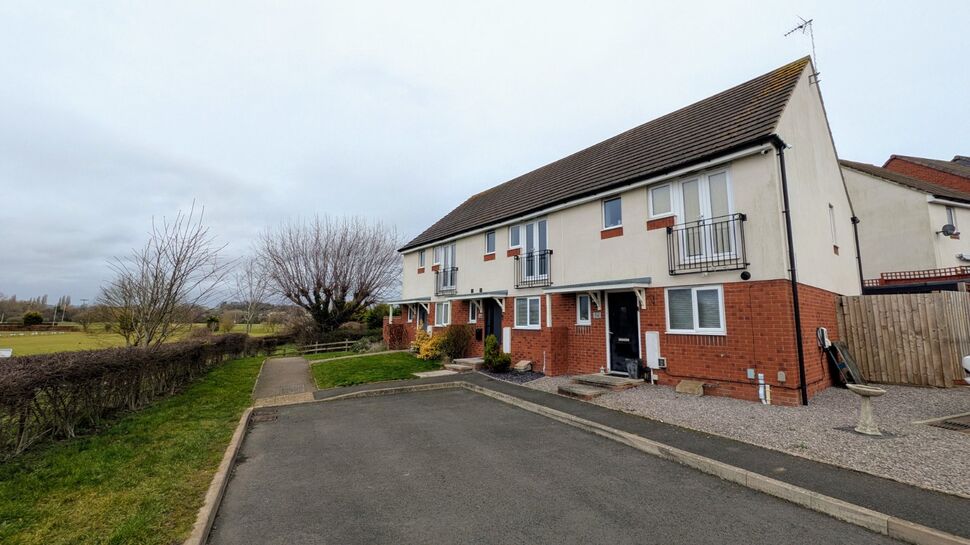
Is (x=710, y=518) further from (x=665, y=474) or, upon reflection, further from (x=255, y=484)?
(x=255, y=484)

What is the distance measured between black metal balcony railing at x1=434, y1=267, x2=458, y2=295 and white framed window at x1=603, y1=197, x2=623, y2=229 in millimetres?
7849

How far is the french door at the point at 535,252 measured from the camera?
12648mm

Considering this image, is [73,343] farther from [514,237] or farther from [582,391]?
[582,391]

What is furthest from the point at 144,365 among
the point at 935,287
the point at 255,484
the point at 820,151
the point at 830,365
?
the point at 935,287

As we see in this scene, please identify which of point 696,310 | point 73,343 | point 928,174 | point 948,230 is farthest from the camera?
point 73,343

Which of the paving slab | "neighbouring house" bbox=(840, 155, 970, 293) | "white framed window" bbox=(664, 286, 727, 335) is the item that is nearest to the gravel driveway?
"white framed window" bbox=(664, 286, 727, 335)

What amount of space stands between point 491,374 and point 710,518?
8790mm

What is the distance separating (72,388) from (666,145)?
42.7 ft

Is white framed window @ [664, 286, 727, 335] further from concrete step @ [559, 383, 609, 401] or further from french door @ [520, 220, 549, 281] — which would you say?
french door @ [520, 220, 549, 281]

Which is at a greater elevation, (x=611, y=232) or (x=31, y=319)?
(x=611, y=232)

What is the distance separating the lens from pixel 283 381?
12281 millimetres

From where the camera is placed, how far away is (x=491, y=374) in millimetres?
12195

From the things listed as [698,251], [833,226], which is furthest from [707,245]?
[833,226]

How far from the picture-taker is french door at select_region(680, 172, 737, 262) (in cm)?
834
